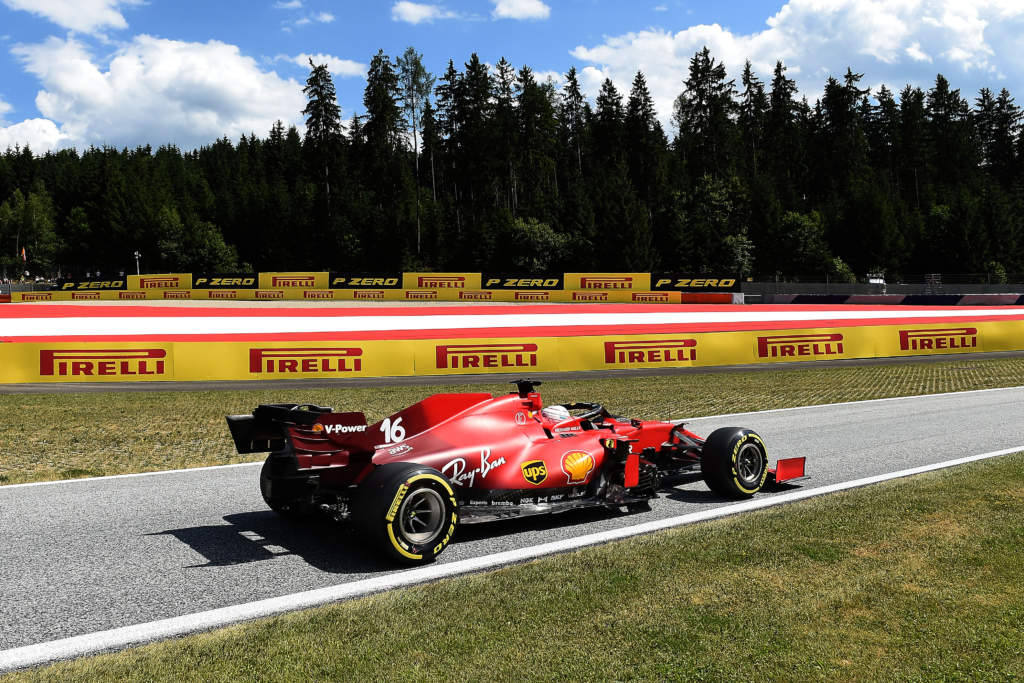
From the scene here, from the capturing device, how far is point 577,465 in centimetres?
670

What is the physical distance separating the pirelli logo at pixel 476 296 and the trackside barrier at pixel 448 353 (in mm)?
29449

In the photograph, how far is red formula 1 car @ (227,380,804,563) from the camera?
566 centimetres

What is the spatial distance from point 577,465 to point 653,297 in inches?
1615

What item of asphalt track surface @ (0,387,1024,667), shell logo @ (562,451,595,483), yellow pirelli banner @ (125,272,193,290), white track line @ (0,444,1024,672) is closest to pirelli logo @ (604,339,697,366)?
asphalt track surface @ (0,387,1024,667)

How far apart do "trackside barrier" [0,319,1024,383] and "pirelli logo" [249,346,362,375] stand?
0.07 ft

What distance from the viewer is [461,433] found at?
6355 millimetres

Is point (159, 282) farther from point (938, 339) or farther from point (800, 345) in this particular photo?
point (938, 339)

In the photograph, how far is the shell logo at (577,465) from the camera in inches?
261

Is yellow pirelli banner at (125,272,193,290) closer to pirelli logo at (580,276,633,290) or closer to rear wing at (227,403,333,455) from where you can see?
pirelli logo at (580,276,633,290)

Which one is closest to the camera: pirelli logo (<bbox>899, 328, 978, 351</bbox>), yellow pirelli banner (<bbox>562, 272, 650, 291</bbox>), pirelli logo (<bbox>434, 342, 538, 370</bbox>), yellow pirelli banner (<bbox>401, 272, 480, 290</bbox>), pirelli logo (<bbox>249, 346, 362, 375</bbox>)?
pirelli logo (<bbox>249, 346, 362, 375</bbox>)

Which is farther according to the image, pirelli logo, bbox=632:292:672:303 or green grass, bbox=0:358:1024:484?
pirelli logo, bbox=632:292:672:303

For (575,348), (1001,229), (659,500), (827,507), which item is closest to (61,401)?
(575,348)

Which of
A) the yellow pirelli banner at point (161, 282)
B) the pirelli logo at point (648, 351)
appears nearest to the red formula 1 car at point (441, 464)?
the pirelli logo at point (648, 351)

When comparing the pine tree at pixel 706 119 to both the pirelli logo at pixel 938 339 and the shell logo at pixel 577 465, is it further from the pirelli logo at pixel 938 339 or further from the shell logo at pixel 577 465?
the shell logo at pixel 577 465
